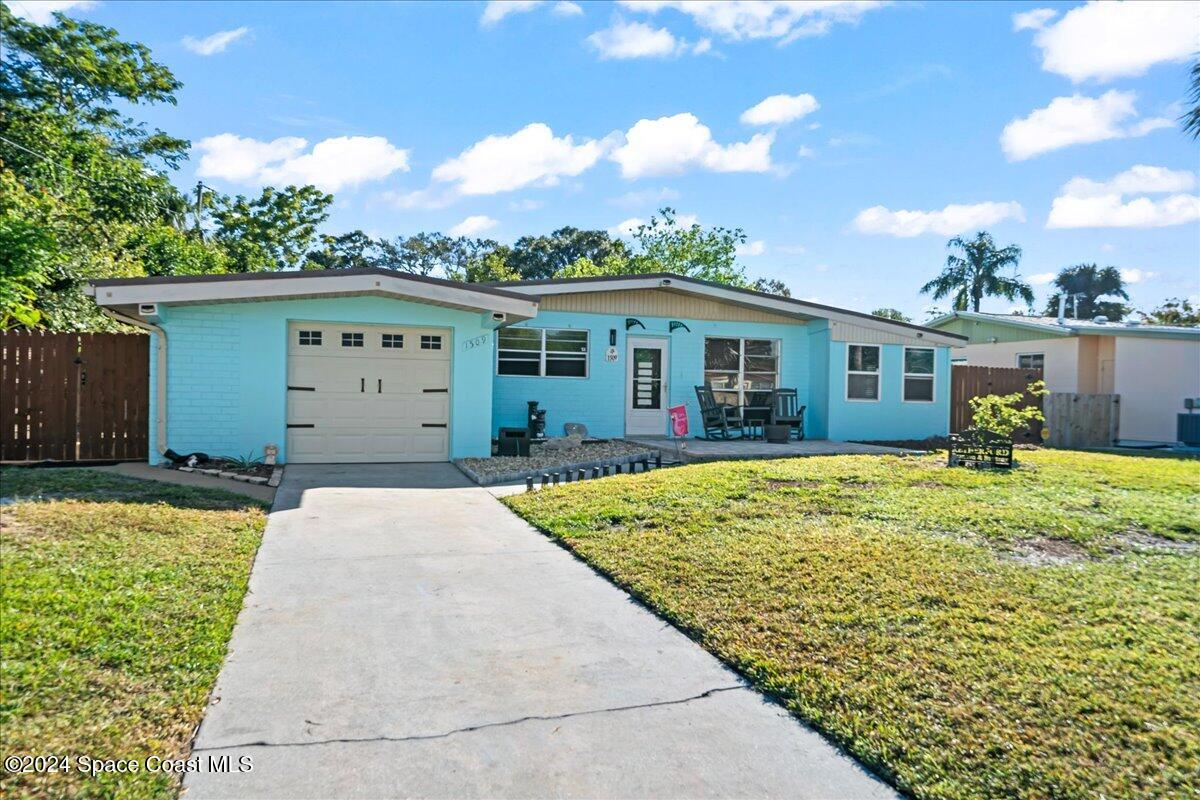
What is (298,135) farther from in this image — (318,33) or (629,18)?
(629,18)

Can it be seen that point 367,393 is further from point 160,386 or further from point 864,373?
point 864,373

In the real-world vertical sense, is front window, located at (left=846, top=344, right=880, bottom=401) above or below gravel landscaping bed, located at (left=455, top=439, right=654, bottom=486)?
above

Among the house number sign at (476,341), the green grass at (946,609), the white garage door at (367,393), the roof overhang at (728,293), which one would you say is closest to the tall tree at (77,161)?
the white garage door at (367,393)

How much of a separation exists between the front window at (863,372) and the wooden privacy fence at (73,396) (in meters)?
12.6

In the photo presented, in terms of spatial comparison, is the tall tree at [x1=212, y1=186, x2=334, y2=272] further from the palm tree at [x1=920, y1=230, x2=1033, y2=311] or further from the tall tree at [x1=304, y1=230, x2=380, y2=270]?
the palm tree at [x1=920, y1=230, x2=1033, y2=311]

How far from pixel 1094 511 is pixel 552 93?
42.4 ft

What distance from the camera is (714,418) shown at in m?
14.0

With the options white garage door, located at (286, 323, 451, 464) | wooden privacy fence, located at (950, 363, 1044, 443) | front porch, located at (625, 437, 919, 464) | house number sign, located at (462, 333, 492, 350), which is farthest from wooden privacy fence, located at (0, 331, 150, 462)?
wooden privacy fence, located at (950, 363, 1044, 443)

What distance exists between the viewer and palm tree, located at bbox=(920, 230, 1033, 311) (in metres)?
35.5

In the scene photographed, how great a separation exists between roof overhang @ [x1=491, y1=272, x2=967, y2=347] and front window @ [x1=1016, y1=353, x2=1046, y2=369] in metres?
7.04

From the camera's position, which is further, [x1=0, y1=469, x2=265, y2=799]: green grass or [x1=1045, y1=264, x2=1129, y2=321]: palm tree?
[x1=1045, y1=264, x2=1129, y2=321]: palm tree

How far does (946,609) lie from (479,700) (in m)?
2.81

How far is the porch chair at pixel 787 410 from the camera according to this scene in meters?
14.4

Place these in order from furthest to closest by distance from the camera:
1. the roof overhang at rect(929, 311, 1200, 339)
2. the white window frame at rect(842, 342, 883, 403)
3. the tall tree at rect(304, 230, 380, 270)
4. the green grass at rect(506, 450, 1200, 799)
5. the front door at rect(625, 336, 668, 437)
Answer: the tall tree at rect(304, 230, 380, 270)
the roof overhang at rect(929, 311, 1200, 339)
the white window frame at rect(842, 342, 883, 403)
the front door at rect(625, 336, 668, 437)
the green grass at rect(506, 450, 1200, 799)
